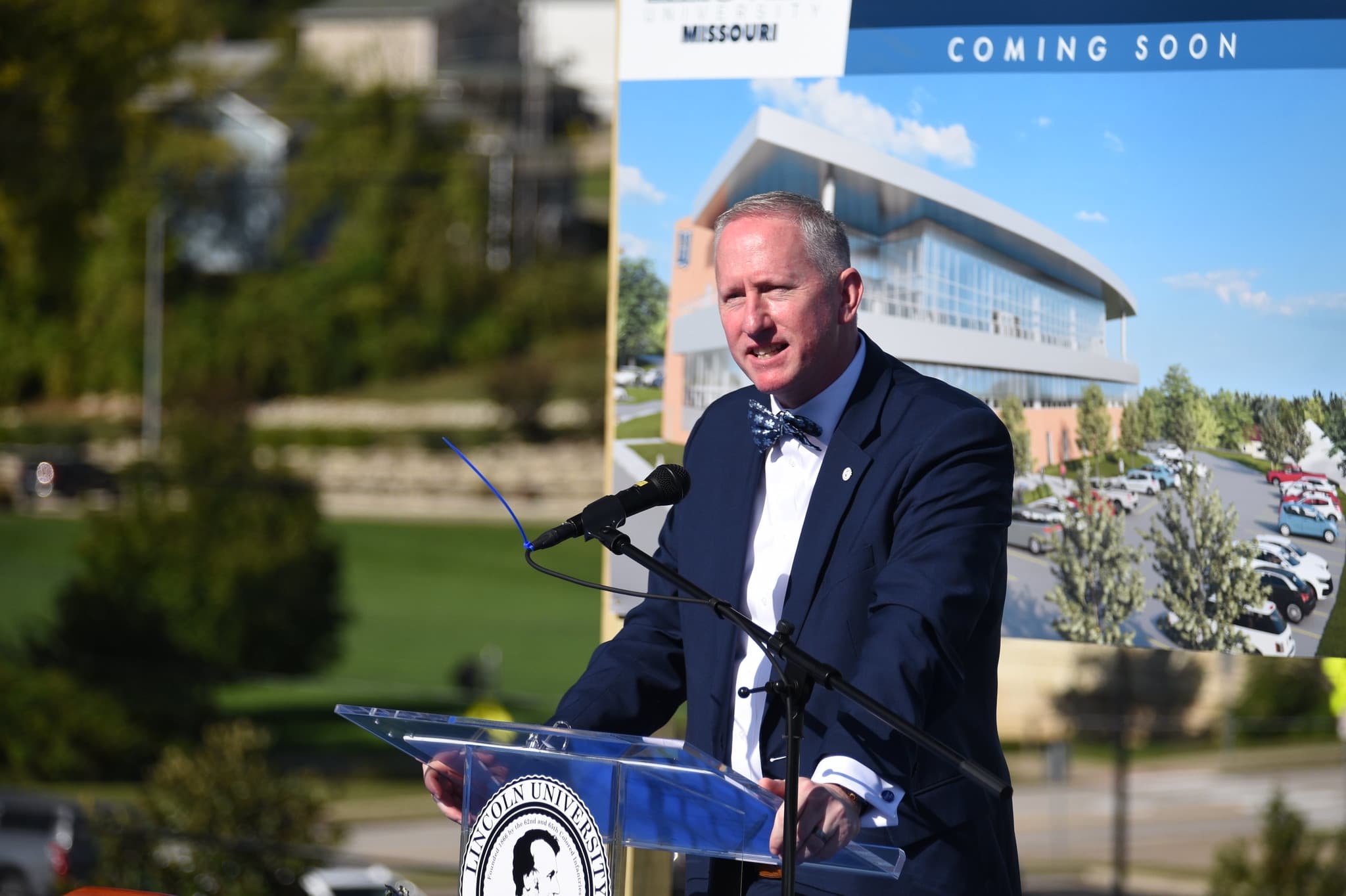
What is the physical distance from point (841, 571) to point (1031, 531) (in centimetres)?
139

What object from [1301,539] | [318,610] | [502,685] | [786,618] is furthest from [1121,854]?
[502,685]

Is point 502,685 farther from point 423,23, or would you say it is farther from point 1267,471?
point 1267,471

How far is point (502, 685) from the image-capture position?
24.6 m

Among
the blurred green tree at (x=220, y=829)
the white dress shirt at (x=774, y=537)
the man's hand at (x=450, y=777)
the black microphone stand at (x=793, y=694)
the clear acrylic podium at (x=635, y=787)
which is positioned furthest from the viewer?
the blurred green tree at (x=220, y=829)

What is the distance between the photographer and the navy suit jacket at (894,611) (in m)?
2.23

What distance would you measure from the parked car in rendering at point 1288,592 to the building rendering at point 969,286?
49 cm

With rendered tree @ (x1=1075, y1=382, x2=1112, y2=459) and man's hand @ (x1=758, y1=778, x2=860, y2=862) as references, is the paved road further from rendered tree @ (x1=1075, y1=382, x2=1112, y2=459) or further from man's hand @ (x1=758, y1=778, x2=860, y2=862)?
man's hand @ (x1=758, y1=778, x2=860, y2=862)

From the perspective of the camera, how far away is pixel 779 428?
101 inches

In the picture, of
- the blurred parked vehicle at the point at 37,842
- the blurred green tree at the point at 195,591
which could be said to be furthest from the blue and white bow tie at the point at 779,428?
the blurred green tree at the point at 195,591

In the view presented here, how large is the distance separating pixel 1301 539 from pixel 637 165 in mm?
1891

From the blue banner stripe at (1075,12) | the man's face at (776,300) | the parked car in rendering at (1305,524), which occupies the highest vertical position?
the blue banner stripe at (1075,12)

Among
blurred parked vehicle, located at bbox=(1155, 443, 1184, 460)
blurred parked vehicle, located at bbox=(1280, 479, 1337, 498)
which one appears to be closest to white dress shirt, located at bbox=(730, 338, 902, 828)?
blurred parked vehicle, located at bbox=(1155, 443, 1184, 460)

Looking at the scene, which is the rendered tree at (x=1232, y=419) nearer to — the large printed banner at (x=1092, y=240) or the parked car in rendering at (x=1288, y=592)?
the large printed banner at (x=1092, y=240)

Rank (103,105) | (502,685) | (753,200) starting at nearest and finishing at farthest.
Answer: (753,200) → (502,685) → (103,105)
